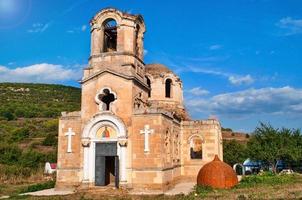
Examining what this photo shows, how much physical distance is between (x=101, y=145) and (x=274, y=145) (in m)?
17.2

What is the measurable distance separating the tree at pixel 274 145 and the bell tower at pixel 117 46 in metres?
14.6

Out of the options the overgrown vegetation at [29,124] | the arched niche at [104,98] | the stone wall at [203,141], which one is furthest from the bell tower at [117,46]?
the overgrown vegetation at [29,124]

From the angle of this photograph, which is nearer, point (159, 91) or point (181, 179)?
point (181, 179)

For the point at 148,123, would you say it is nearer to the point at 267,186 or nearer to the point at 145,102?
the point at 145,102

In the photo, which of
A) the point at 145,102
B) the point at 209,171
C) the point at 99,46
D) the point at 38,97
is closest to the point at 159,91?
the point at 145,102

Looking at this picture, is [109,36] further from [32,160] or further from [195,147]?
[32,160]

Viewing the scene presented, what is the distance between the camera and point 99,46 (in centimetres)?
2253

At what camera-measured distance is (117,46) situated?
2195cm

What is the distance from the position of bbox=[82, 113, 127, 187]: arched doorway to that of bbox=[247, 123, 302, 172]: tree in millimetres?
15809

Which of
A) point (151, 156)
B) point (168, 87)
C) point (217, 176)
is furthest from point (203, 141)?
point (151, 156)

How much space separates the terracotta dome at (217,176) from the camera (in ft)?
65.1

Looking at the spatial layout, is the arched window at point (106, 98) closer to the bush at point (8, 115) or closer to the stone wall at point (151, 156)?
the stone wall at point (151, 156)

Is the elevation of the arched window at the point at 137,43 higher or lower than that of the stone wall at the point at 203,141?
higher

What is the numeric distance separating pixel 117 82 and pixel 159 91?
29.0 feet
